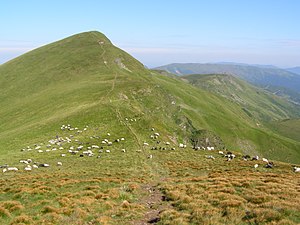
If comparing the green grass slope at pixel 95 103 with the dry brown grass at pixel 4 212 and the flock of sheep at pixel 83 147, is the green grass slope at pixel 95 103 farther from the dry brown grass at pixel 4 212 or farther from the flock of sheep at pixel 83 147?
the dry brown grass at pixel 4 212

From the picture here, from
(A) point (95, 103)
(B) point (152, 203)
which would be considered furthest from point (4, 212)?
(A) point (95, 103)

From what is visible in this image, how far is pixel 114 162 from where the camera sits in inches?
1850

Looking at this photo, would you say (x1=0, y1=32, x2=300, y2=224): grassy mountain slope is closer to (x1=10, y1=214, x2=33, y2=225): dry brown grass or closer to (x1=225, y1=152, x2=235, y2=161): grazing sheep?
(x1=10, y1=214, x2=33, y2=225): dry brown grass

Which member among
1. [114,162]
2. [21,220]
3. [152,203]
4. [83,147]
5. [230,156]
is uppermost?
[21,220]

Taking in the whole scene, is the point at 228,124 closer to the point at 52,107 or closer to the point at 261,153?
the point at 261,153

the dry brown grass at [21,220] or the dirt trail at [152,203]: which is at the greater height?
the dry brown grass at [21,220]

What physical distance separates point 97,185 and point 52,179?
7623 mm

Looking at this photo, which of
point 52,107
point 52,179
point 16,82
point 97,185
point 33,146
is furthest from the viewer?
point 16,82

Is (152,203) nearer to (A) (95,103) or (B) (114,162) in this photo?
(B) (114,162)

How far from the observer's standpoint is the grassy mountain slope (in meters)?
21.2

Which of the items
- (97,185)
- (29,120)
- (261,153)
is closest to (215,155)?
(97,185)

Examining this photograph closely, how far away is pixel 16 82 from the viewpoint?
129 metres

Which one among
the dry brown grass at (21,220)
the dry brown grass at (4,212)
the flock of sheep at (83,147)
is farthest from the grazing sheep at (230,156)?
the dry brown grass at (4,212)

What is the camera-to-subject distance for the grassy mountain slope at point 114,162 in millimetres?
21188
